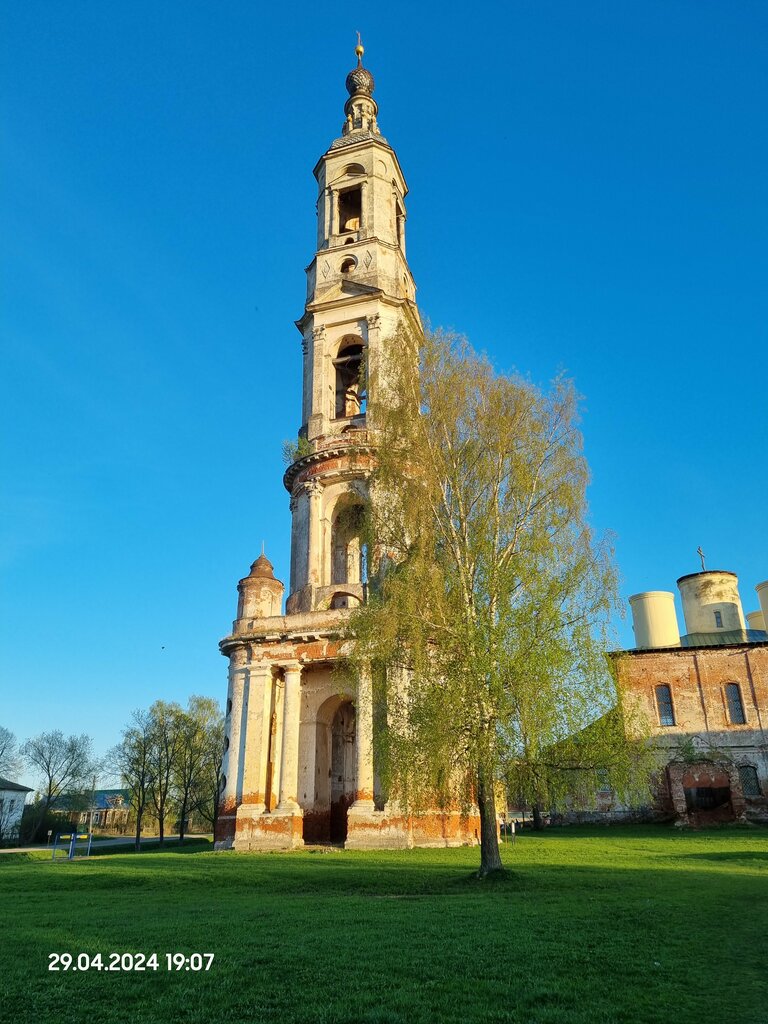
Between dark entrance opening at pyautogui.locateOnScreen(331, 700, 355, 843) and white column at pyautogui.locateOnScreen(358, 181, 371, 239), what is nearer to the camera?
dark entrance opening at pyautogui.locateOnScreen(331, 700, 355, 843)

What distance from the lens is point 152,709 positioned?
55594mm

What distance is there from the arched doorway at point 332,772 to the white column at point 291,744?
3.83ft

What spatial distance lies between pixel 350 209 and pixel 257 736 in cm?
2601

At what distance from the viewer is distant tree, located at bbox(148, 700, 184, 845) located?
53.2m

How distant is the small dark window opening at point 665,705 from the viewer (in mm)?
38438

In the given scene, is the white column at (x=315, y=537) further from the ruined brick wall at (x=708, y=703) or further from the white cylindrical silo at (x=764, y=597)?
the white cylindrical silo at (x=764, y=597)

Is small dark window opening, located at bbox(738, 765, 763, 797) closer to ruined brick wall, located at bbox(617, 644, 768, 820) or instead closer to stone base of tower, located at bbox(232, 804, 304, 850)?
ruined brick wall, located at bbox(617, 644, 768, 820)

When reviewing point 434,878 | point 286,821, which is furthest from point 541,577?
point 286,821

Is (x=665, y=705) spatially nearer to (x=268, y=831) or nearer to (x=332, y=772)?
(x=332, y=772)

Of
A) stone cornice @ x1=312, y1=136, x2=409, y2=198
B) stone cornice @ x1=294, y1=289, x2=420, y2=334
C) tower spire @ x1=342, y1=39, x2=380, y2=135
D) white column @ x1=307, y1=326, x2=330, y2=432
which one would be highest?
tower spire @ x1=342, y1=39, x2=380, y2=135

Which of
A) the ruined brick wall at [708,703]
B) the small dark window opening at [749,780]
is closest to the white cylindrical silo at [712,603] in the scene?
the ruined brick wall at [708,703]

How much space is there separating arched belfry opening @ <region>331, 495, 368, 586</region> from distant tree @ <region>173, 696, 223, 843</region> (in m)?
28.6

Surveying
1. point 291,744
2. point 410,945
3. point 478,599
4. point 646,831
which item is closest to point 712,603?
point 646,831

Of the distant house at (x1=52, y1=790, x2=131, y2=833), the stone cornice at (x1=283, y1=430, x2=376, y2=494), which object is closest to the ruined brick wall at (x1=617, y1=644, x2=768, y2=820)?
the stone cornice at (x1=283, y1=430, x2=376, y2=494)
